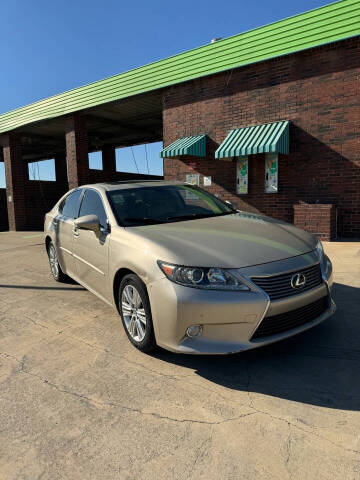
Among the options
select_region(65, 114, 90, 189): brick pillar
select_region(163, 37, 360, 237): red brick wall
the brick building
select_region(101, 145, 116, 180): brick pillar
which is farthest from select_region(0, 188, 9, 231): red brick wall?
select_region(163, 37, 360, 237): red brick wall

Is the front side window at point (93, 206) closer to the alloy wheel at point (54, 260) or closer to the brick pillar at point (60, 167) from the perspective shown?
the alloy wheel at point (54, 260)

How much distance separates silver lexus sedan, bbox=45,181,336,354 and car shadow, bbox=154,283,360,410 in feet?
0.93

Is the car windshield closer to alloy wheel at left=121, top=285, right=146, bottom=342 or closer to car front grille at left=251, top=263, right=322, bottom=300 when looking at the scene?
alloy wheel at left=121, top=285, right=146, bottom=342

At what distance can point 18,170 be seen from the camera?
17.2 meters

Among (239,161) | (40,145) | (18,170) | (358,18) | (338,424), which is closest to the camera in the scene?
(338,424)

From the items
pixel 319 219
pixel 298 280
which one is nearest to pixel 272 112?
pixel 319 219

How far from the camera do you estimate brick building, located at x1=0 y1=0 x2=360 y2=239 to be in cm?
847

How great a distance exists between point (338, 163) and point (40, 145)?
1878cm

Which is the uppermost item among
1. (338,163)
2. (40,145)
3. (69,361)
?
(40,145)

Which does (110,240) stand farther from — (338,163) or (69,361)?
(338,163)

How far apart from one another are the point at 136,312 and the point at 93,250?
3.65ft

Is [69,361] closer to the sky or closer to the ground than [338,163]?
closer to the ground

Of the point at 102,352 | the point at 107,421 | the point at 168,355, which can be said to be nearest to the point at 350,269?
the point at 168,355

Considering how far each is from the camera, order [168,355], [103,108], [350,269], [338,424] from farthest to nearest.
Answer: [103,108], [350,269], [168,355], [338,424]
